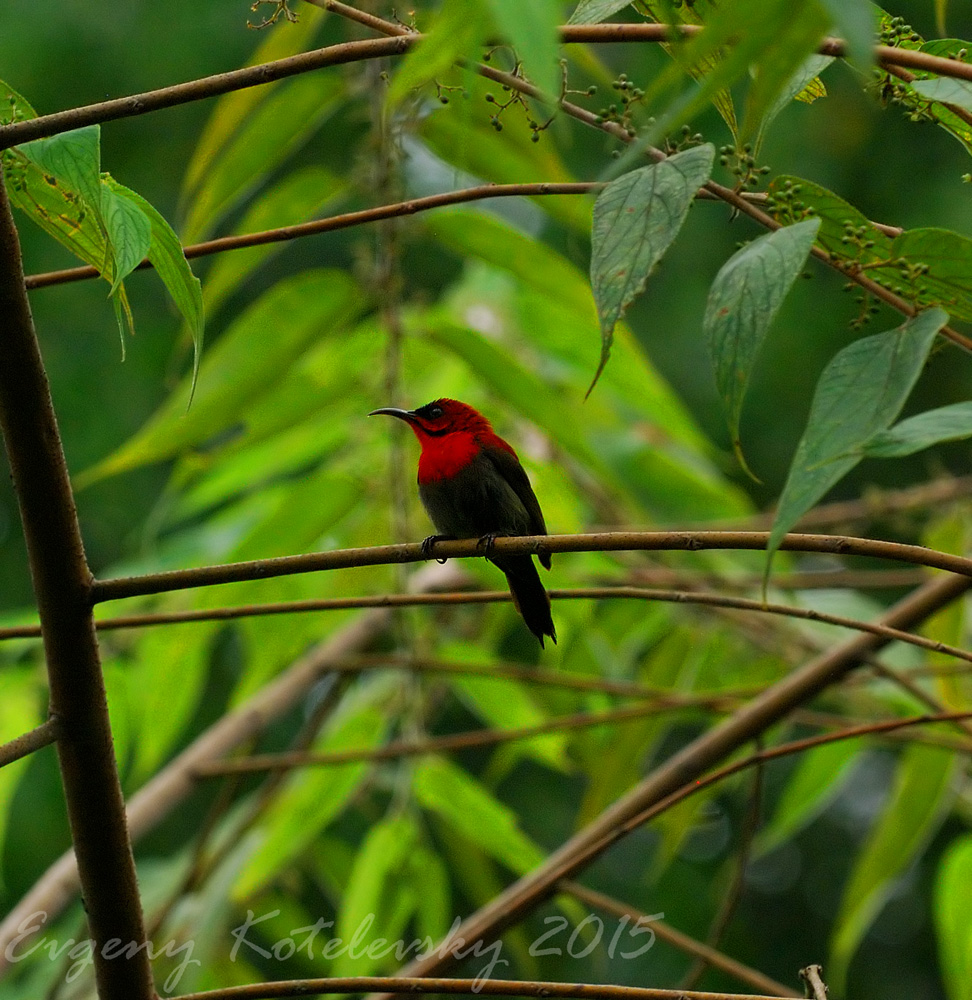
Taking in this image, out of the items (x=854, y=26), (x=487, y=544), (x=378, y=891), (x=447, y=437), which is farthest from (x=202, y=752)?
(x=854, y=26)

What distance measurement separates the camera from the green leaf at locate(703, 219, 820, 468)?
1.26 meters

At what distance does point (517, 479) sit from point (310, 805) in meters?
1.17

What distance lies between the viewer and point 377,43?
142 cm

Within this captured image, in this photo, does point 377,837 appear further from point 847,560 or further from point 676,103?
point 847,560

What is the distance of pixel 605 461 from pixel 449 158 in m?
1.15

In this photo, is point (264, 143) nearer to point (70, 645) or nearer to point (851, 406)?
point (70, 645)

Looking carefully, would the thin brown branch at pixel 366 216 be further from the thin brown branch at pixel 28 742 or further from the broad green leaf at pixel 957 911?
the broad green leaf at pixel 957 911

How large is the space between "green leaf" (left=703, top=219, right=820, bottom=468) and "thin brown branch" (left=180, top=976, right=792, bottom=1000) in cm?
77

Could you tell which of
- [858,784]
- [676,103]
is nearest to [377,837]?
[676,103]

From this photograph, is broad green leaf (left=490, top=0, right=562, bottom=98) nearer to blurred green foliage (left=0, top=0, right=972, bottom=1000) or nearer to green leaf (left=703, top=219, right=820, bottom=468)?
blurred green foliage (left=0, top=0, right=972, bottom=1000)

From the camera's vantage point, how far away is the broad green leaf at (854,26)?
823 mm

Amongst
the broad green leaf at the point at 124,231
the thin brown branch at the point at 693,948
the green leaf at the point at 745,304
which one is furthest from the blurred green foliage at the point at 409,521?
the thin brown branch at the point at 693,948

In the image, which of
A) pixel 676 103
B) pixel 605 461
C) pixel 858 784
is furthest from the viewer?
pixel 858 784

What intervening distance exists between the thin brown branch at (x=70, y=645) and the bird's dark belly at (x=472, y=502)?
7.27 ft
